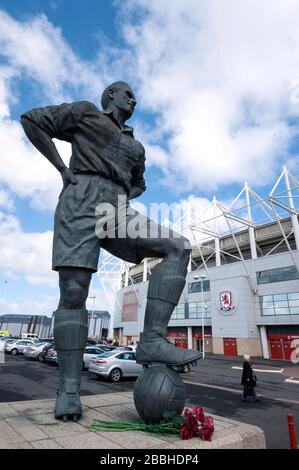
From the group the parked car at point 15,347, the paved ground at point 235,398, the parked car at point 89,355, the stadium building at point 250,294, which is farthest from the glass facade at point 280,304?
the parked car at point 15,347

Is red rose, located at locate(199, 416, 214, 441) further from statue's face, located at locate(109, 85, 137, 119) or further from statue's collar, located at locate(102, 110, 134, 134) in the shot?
statue's face, located at locate(109, 85, 137, 119)

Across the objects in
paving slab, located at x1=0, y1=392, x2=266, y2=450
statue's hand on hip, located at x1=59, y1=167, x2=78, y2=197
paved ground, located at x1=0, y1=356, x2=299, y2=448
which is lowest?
paved ground, located at x1=0, y1=356, x2=299, y2=448

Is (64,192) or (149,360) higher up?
(64,192)

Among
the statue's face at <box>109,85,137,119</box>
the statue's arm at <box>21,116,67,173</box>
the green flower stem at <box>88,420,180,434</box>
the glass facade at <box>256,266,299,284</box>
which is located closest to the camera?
the green flower stem at <box>88,420,180,434</box>

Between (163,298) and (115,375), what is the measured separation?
12695 millimetres

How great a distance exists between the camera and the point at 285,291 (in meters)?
29.1

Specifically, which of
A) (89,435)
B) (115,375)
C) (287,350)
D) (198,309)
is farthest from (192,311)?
(89,435)

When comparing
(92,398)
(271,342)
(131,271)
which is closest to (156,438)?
(92,398)

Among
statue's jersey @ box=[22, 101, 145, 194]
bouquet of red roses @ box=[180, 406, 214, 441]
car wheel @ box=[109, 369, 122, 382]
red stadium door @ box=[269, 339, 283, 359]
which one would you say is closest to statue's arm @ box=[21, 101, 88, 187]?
statue's jersey @ box=[22, 101, 145, 194]

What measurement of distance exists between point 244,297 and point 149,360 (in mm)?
30195

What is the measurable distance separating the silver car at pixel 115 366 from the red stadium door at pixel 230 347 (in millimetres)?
18841

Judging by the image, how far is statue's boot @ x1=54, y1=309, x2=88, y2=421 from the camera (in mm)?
3021

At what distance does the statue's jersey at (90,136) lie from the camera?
3.48 meters
